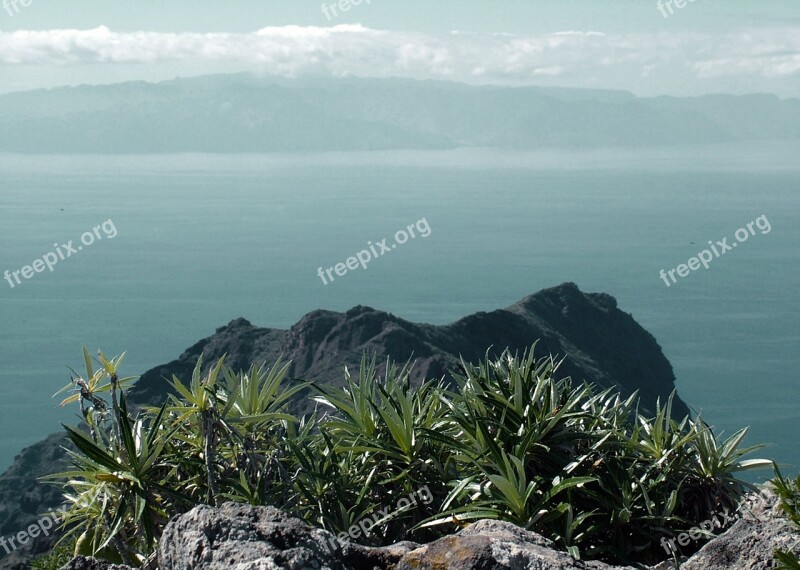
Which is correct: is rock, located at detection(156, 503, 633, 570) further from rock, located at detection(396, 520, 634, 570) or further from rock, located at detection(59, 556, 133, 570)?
rock, located at detection(59, 556, 133, 570)

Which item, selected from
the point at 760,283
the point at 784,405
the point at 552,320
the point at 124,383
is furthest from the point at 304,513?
the point at 760,283

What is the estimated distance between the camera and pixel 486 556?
3.12 meters

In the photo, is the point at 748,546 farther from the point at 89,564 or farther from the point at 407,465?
the point at 89,564

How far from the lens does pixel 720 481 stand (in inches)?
199

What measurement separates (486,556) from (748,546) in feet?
4.31

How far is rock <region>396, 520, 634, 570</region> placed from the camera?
3.12 m

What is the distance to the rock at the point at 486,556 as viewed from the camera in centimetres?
312

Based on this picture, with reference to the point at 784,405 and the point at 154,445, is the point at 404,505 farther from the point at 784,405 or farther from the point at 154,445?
the point at 784,405

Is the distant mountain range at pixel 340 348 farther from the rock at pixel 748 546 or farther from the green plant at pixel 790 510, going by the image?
the green plant at pixel 790 510

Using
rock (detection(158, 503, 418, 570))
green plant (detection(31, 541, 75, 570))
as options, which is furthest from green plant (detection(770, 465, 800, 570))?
green plant (detection(31, 541, 75, 570))

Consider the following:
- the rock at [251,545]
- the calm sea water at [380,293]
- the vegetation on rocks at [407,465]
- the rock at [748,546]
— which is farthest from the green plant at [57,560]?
the calm sea water at [380,293]

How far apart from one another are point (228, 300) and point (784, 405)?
76.5 metres

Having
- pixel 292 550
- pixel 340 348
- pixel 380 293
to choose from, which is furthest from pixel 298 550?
pixel 380 293

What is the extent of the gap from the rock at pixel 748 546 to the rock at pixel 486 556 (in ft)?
2.69
